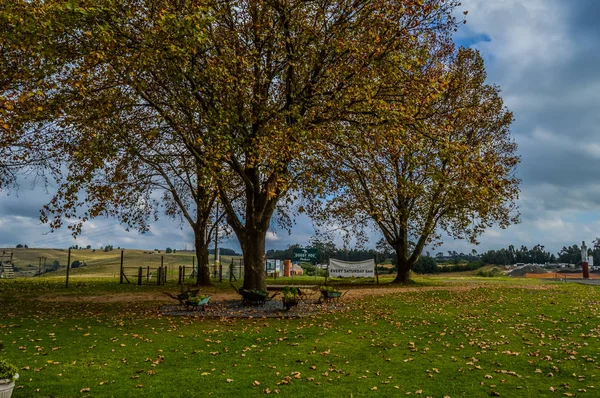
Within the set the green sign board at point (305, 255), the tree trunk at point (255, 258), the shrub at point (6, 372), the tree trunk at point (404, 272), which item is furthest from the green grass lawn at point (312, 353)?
the tree trunk at point (404, 272)

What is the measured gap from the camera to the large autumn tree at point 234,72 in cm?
1412

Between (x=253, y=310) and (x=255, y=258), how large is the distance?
11.5 feet

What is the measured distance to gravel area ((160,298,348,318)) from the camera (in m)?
15.5

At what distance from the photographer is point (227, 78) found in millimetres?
15141

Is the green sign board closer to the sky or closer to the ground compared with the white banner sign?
closer to the sky

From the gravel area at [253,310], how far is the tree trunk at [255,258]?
101 centimetres

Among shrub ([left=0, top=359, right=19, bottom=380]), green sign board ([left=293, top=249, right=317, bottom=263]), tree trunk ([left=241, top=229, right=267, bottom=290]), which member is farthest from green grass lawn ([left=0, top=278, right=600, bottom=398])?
green sign board ([left=293, top=249, right=317, bottom=263])

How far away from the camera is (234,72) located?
16.2 metres

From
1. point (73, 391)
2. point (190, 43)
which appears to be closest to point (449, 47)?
point (190, 43)

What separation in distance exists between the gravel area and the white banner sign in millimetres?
11796

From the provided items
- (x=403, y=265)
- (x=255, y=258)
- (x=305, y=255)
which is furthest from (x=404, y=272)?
(x=255, y=258)

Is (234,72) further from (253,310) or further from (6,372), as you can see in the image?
(6,372)

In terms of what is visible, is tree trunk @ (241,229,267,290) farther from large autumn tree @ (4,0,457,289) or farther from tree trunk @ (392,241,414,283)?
tree trunk @ (392,241,414,283)

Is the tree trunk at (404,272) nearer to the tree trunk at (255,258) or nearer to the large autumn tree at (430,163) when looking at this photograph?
the large autumn tree at (430,163)
